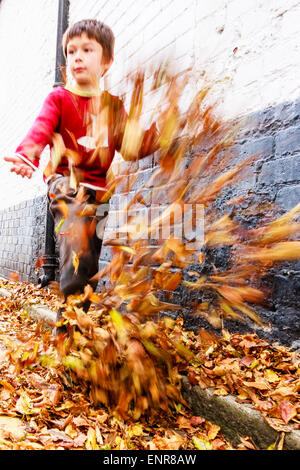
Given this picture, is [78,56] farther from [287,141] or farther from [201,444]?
[201,444]

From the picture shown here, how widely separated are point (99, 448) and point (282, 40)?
226 cm

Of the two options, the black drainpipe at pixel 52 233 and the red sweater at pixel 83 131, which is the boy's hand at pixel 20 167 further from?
the black drainpipe at pixel 52 233

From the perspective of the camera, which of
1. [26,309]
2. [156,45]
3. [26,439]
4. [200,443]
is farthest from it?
[26,309]

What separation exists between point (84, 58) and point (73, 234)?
102cm

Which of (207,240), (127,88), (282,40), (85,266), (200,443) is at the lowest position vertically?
(200,443)

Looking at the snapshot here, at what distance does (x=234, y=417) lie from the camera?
1.55 meters

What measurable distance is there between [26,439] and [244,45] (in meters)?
2.43

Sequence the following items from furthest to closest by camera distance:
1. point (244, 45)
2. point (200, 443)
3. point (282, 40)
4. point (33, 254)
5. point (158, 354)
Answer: point (33, 254)
point (244, 45)
point (282, 40)
point (158, 354)
point (200, 443)

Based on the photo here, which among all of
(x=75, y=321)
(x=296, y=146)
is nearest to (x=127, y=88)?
(x=296, y=146)

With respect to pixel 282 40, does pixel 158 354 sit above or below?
below

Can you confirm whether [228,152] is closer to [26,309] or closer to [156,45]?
[156,45]

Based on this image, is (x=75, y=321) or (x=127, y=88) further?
(x=127, y=88)

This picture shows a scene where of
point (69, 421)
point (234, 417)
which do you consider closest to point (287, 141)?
point (234, 417)

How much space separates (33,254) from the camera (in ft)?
18.1
